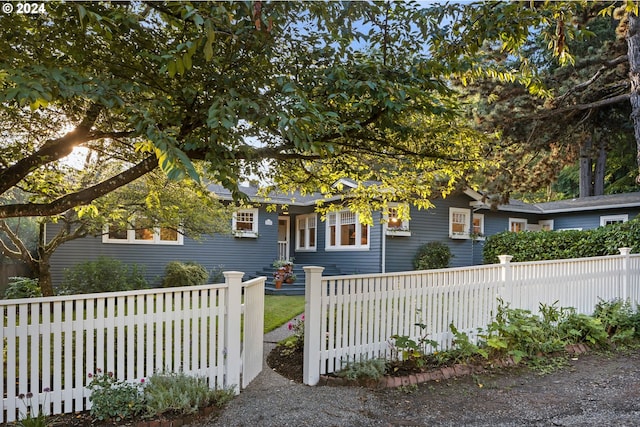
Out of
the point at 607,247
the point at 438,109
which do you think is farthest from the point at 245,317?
the point at 607,247

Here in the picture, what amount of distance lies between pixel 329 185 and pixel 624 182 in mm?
25065

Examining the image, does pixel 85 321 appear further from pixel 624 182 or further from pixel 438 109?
pixel 624 182

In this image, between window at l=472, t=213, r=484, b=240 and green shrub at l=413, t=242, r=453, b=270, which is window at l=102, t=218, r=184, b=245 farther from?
window at l=472, t=213, r=484, b=240

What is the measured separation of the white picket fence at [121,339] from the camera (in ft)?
11.0

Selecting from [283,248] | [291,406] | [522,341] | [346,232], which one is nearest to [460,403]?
[291,406]

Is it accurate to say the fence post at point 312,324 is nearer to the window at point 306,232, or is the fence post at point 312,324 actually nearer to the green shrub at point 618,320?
the green shrub at point 618,320

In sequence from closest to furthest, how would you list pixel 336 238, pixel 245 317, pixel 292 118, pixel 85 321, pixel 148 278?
pixel 292 118, pixel 85 321, pixel 245 317, pixel 148 278, pixel 336 238

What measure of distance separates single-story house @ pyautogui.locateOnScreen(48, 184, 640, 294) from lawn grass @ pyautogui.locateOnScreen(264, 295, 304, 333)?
111 inches

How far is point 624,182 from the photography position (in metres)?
23.8

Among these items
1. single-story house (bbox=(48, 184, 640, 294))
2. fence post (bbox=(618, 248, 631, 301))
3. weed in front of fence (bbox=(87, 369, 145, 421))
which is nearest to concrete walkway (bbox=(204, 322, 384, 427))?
weed in front of fence (bbox=(87, 369, 145, 421))

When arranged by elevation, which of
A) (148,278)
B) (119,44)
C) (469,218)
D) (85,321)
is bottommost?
(148,278)

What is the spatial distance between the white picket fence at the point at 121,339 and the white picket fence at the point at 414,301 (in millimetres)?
776

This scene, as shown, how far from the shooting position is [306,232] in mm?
16828

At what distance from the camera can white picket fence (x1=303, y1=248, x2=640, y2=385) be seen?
453cm
